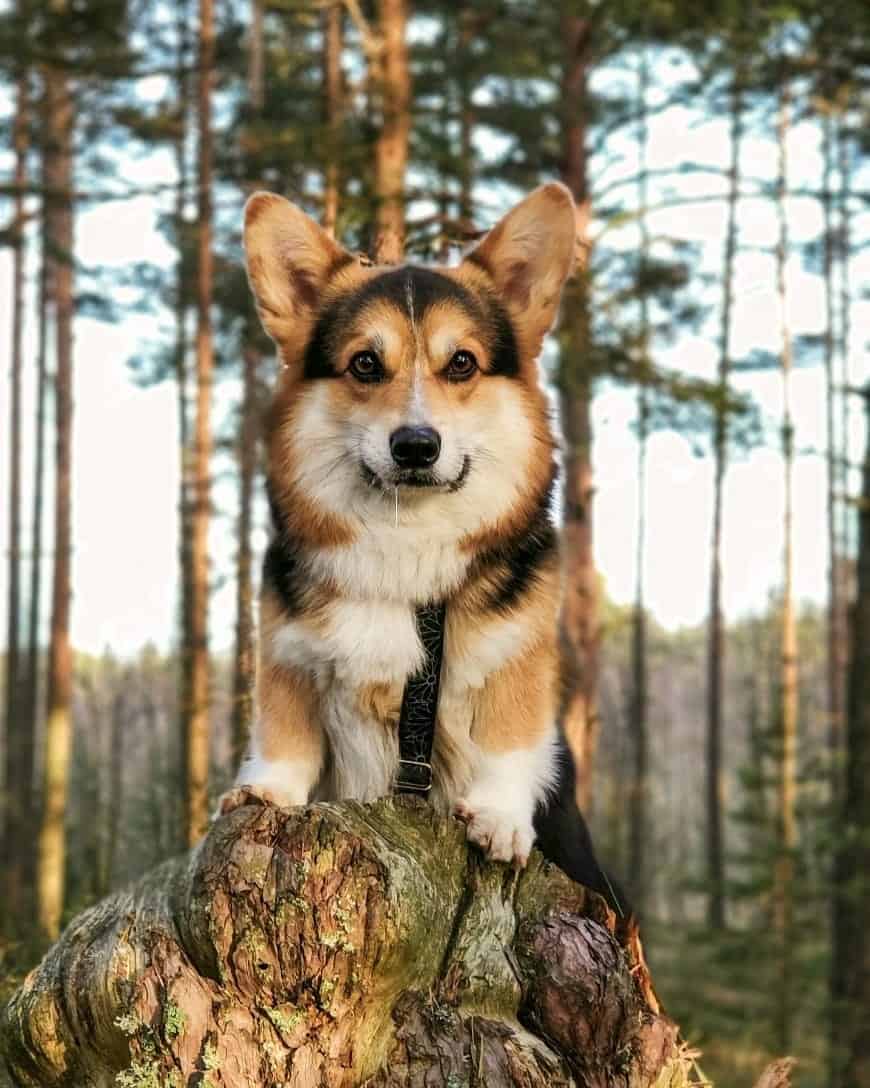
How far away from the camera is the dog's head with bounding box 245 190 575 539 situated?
3.06m

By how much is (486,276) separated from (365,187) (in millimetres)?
4785

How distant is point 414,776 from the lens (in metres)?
3.06

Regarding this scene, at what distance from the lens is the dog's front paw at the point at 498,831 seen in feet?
9.55

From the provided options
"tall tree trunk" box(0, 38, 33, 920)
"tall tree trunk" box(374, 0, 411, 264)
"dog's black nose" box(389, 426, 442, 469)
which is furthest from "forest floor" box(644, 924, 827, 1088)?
"dog's black nose" box(389, 426, 442, 469)

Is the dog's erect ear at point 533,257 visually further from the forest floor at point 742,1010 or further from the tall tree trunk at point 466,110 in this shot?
the forest floor at point 742,1010

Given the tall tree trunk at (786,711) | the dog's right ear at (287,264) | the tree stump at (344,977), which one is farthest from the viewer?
the tall tree trunk at (786,711)

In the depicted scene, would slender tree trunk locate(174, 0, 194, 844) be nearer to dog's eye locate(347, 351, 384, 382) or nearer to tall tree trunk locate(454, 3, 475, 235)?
tall tree trunk locate(454, 3, 475, 235)

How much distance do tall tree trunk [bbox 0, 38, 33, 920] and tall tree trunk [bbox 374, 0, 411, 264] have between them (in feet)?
26.3

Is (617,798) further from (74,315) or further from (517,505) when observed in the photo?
(517,505)

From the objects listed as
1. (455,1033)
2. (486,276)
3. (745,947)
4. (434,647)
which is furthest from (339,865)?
(745,947)

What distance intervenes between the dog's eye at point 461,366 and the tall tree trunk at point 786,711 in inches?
274

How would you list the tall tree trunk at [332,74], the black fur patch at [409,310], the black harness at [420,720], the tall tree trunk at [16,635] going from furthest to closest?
1. the tall tree trunk at [16,635]
2. the tall tree trunk at [332,74]
3. the black fur patch at [409,310]
4. the black harness at [420,720]

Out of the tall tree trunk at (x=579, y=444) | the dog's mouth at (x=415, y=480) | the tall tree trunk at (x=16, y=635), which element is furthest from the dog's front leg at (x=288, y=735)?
the tall tree trunk at (x=16, y=635)

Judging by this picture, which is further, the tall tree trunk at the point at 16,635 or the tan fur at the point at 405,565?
the tall tree trunk at the point at 16,635
